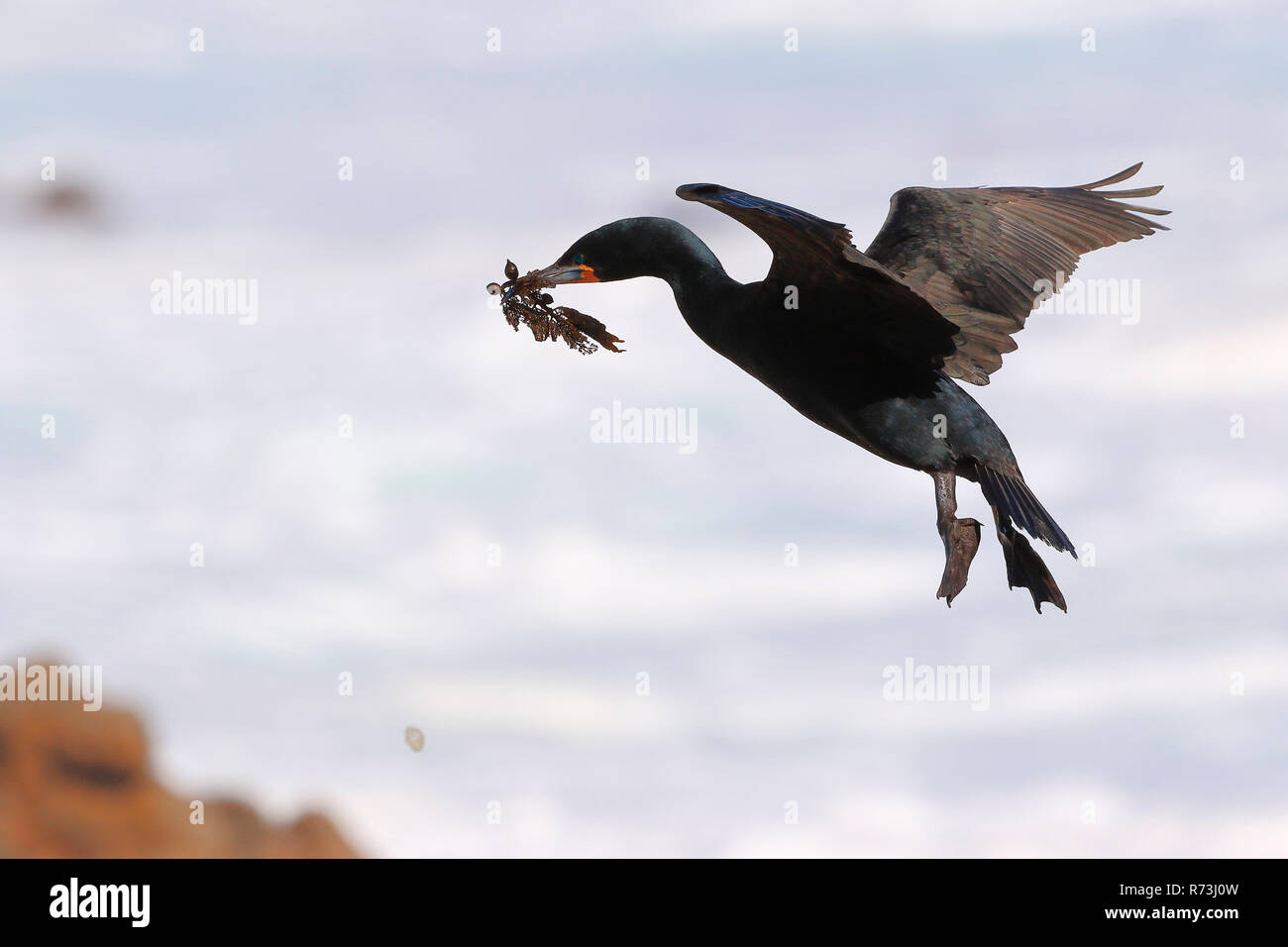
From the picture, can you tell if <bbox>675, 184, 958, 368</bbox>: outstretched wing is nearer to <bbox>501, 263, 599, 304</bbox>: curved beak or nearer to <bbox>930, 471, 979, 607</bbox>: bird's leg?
<bbox>930, 471, 979, 607</bbox>: bird's leg

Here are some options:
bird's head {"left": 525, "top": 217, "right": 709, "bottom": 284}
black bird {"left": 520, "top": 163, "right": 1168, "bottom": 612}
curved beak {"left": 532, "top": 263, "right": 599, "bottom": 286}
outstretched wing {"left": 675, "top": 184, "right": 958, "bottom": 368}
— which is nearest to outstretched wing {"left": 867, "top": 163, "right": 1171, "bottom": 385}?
black bird {"left": 520, "top": 163, "right": 1168, "bottom": 612}

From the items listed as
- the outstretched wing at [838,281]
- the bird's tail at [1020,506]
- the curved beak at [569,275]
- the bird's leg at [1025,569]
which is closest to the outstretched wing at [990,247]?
the outstretched wing at [838,281]

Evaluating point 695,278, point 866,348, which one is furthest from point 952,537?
point 695,278

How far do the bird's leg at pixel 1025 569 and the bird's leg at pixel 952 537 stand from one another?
0.51 feet

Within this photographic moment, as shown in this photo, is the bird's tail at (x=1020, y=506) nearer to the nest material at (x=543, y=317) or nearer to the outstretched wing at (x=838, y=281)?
the outstretched wing at (x=838, y=281)

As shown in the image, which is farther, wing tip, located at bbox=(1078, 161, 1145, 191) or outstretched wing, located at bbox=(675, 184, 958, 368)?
wing tip, located at bbox=(1078, 161, 1145, 191)

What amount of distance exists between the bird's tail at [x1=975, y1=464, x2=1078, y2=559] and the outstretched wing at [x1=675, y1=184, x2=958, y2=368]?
0.66 metres

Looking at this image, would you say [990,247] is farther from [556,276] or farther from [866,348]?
[556,276]

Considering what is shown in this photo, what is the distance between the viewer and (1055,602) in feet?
23.6

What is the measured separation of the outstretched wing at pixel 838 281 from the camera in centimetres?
637

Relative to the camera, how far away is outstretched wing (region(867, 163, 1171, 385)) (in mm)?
8117

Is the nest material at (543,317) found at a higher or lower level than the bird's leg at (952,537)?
higher
